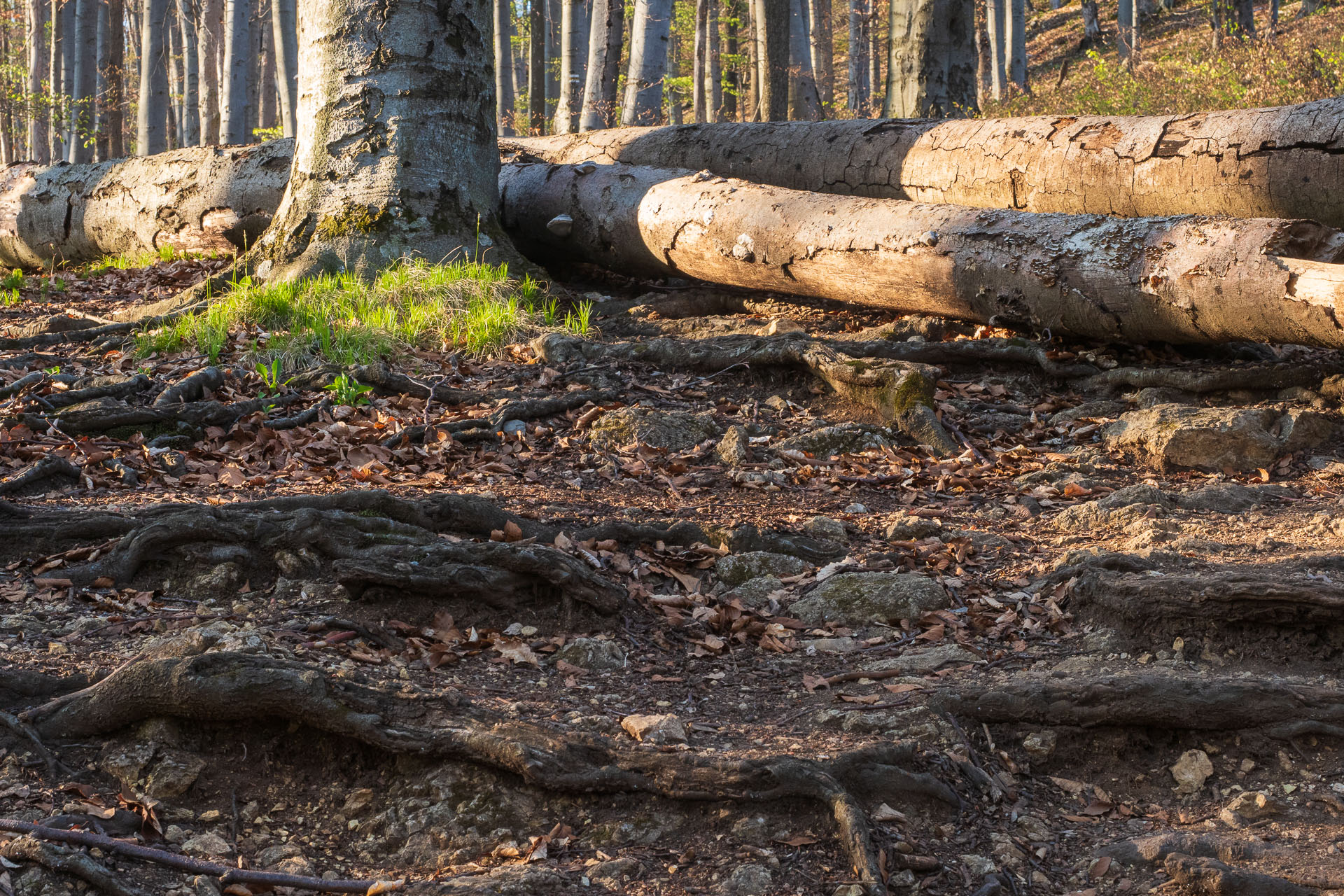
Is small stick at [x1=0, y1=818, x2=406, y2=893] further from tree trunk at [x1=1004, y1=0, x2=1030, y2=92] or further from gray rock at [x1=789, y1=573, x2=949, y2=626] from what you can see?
tree trunk at [x1=1004, y1=0, x2=1030, y2=92]

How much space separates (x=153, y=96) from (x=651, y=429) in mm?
14517

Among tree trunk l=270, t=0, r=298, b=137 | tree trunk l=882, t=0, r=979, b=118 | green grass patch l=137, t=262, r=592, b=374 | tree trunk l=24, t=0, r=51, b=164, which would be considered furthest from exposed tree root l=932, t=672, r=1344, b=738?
tree trunk l=24, t=0, r=51, b=164

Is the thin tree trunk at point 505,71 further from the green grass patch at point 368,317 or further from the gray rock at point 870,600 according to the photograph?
the gray rock at point 870,600

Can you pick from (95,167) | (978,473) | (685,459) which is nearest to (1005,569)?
(978,473)

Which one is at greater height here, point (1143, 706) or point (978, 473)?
point (978, 473)

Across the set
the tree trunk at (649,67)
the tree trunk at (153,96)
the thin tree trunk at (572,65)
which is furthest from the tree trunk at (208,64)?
the tree trunk at (649,67)

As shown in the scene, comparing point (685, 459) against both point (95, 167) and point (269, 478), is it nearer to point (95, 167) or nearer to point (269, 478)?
point (269, 478)

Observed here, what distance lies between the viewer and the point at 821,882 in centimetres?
203

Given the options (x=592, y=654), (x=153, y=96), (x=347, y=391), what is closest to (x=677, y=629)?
(x=592, y=654)

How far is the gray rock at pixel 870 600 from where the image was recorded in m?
3.31

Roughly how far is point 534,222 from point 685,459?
12.0ft

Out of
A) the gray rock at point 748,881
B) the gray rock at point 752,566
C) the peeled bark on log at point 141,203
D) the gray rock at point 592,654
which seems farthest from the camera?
the peeled bark on log at point 141,203

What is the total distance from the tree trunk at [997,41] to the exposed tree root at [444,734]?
86.0 ft

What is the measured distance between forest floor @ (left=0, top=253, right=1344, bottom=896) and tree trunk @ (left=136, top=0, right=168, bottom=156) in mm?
12171
